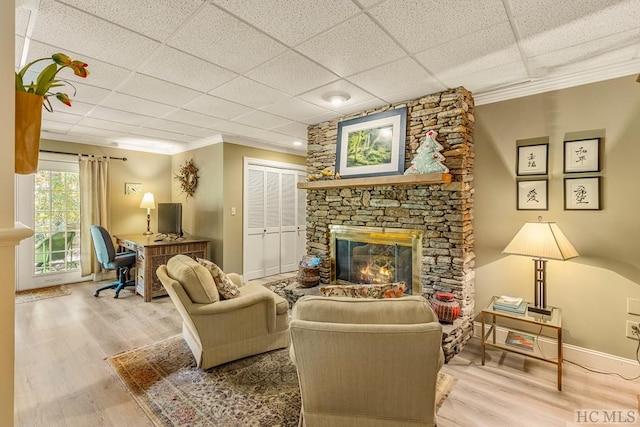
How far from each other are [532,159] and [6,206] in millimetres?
3471

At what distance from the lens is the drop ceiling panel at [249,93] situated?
9.16 ft

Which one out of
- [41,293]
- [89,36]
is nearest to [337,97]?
A: [89,36]

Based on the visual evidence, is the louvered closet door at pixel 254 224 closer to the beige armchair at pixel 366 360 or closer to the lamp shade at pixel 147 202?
the lamp shade at pixel 147 202

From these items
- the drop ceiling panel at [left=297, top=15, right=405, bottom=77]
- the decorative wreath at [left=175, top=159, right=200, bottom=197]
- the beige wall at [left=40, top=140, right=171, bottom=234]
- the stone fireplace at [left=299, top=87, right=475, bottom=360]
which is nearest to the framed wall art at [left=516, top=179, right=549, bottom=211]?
the stone fireplace at [left=299, top=87, right=475, bottom=360]

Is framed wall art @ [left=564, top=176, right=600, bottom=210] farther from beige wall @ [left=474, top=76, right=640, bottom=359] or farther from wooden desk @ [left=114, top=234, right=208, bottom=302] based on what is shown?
wooden desk @ [left=114, top=234, right=208, bottom=302]

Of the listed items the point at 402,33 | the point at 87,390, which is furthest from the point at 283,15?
the point at 87,390

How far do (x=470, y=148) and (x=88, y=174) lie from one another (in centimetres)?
558

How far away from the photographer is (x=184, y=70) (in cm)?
250

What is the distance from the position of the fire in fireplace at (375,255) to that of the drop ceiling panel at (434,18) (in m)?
1.83

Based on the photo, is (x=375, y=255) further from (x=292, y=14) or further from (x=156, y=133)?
(x=156, y=133)

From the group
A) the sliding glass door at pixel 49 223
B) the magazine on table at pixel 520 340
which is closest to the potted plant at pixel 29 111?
the magazine on table at pixel 520 340

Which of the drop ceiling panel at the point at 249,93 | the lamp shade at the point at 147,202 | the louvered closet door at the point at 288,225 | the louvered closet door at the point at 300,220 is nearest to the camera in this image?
the drop ceiling panel at the point at 249,93

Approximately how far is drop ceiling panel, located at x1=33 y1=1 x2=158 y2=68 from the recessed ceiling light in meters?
1.56

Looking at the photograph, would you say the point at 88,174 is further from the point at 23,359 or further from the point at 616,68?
the point at 616,68
